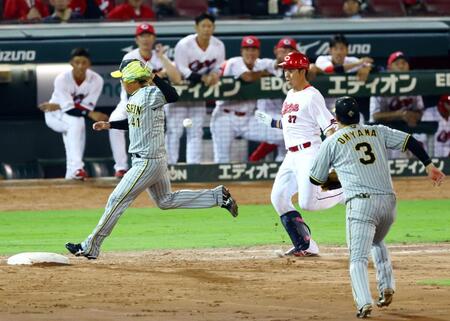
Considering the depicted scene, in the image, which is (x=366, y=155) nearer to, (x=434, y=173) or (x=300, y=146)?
(x=434, y=173)

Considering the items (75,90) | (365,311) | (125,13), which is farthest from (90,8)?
(365,311)

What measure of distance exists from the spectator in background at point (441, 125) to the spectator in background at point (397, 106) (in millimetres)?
170

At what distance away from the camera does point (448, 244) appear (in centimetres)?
1138

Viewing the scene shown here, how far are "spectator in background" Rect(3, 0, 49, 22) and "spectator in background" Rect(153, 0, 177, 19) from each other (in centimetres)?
158

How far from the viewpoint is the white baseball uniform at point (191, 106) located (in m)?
15.7

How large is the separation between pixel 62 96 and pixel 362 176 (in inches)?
347

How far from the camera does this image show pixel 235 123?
16078 mm

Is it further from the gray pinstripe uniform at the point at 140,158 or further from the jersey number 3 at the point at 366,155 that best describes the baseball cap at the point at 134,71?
the jersey number 3 at the point at 366,155

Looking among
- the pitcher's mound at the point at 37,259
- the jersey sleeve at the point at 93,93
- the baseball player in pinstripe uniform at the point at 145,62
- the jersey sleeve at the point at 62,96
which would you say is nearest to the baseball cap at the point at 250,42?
the baseball player in pinstripe uniform at the point at 145,62

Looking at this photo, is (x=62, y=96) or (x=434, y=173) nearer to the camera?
(x=434, y=173)

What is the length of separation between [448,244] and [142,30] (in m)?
5.22

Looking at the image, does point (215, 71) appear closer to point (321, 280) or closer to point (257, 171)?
point (257, 171)

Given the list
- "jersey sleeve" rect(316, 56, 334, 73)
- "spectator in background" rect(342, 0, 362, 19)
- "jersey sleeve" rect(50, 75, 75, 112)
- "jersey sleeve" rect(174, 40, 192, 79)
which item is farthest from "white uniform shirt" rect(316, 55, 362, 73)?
"jersey sleeve" rect(50, 75, 75, 112)

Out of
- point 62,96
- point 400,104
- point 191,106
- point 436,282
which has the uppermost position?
point 62,96
